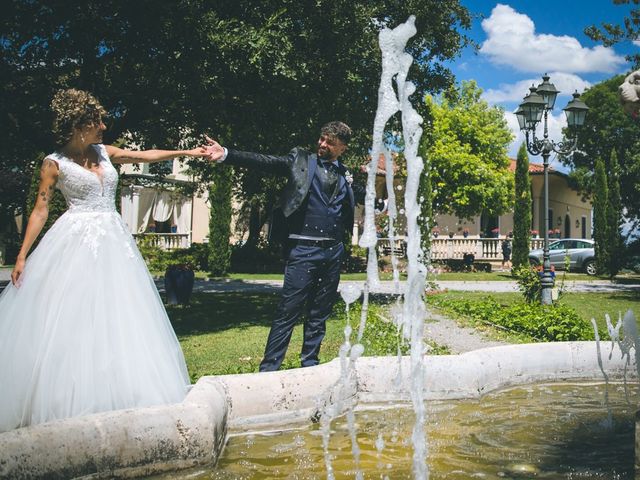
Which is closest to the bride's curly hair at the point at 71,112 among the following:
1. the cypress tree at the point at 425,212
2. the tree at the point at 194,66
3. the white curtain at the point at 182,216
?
the tree at the point at 194,66

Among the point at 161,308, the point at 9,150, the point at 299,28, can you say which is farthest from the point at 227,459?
the point at 9,150

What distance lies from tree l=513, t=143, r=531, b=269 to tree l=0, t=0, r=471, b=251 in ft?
53.4

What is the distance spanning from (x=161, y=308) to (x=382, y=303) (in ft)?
30.6

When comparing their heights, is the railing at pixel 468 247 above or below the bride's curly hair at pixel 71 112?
below

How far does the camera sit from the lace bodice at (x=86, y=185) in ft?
11.8

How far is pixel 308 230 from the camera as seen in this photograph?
461cm

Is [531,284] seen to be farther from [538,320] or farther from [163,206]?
[163,206]

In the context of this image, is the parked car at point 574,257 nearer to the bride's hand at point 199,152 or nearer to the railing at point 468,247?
the railing at point 468,247

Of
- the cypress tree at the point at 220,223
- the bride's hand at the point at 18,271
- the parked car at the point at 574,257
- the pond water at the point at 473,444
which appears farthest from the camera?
the parked car at the point at 574,257

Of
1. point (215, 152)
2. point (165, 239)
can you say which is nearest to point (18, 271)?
point (215, 152)

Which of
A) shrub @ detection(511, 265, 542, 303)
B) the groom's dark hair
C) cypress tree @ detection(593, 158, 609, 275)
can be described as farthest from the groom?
cypress tree @ detection(593, 158, 609, 275)

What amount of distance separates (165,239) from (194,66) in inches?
824

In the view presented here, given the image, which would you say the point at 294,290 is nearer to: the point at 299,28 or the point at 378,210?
the point at 378,210

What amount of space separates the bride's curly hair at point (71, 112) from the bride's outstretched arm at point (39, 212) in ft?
0.65
